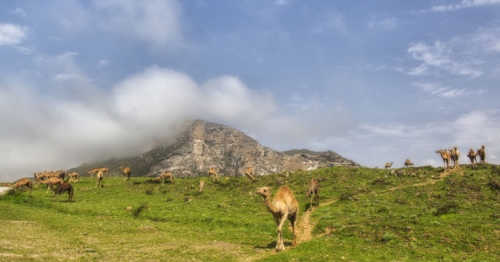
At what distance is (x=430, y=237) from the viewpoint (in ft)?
59.1

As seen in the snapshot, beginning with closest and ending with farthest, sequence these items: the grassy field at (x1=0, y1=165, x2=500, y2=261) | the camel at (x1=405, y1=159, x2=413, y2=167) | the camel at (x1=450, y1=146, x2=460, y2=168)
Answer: the grassy field at (x1=0, y1=165, x2=500, y2=261)
the camel at (x1=450, y1=146, x2=460, y2=168)
the camel at (x1=405, y1=159, x2=413, y2=167)

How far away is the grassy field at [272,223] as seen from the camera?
16.5 metres

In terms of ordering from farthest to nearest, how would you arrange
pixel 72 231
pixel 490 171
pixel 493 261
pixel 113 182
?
1. pixel 113 182
2. pixel 490 171
3. pixel 72 231
4. pixel 493 261

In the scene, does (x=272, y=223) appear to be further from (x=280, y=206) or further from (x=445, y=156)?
(x=445, y=156)

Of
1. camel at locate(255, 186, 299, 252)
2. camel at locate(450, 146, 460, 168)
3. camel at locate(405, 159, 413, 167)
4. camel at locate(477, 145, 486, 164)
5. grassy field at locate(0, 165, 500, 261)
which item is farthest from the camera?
camel at locate(405, 159, 413, 167)

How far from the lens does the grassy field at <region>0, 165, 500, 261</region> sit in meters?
16.5

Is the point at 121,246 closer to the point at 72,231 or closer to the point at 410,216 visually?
Answer: the point at 72,231

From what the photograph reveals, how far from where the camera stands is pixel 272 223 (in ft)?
83.4

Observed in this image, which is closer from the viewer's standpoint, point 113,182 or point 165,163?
point 113,182

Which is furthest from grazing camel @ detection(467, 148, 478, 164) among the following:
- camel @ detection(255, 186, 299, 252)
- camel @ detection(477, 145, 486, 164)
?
camel @ detection(255, 186, 299, 252)

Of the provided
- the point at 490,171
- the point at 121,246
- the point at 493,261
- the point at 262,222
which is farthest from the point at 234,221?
the point at 490,171

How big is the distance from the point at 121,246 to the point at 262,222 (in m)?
11.0

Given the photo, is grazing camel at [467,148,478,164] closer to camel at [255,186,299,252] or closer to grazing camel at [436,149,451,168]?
grazing camel at [436,149,451,168]

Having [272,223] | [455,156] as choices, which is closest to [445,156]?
[455,156]
